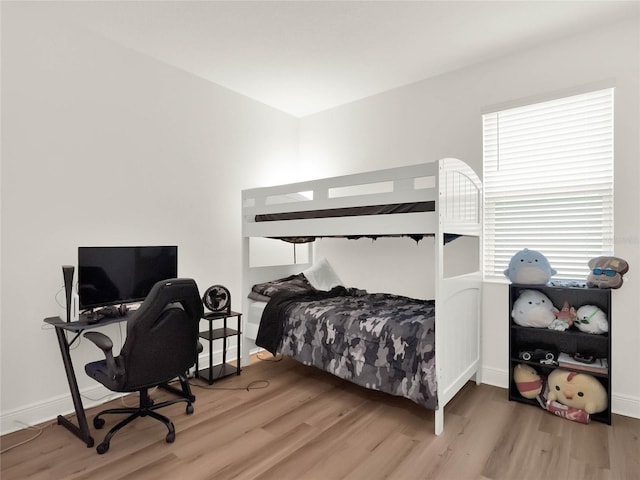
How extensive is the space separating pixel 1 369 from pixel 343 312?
2.25m

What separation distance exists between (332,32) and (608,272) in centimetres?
251

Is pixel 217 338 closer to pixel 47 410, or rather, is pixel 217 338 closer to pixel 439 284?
pixel 47 410

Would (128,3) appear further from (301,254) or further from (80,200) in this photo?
(301,254)

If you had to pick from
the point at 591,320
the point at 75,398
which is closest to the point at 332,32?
the point at 591,320

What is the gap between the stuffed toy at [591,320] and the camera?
8.03 ft

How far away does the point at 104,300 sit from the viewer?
257 centimetres

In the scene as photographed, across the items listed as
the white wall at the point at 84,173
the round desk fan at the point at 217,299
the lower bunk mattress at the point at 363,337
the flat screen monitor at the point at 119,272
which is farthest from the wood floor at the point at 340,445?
the flat screen monitor at the point at 119,272

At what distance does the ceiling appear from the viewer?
8.02 feet

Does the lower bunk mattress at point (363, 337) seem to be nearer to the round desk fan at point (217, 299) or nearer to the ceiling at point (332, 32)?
the round desk fan at point (217, 299)

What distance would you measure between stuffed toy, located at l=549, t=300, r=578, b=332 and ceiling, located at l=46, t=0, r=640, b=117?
2.02 m

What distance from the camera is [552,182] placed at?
285cm

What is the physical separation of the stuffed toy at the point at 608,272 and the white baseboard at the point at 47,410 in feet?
11.5

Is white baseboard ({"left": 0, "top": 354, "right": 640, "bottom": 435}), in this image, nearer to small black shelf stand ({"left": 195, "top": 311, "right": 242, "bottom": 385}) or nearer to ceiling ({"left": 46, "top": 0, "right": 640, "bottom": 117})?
small black shelf stand ({"left": 195, "top": 311, "right": 242, "bottom": 385})

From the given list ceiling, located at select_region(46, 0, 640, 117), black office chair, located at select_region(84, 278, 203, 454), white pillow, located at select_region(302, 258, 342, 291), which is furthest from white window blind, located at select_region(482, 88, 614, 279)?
black office chair, located at select_region(84, 278, 203, 454)
